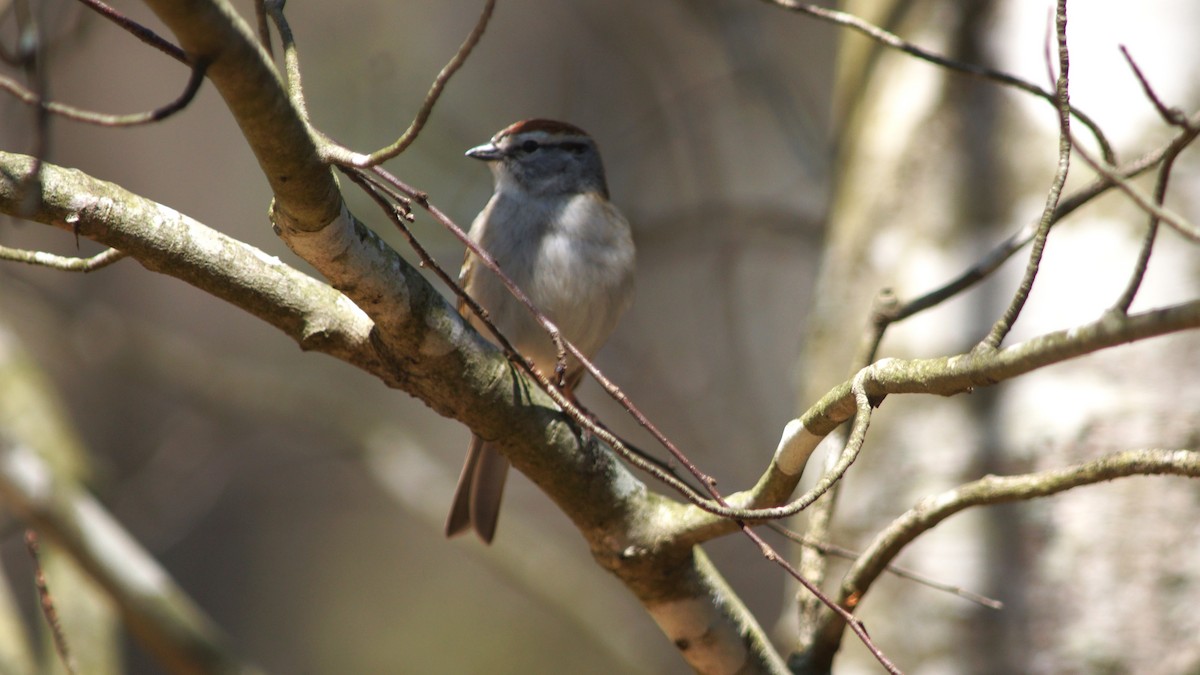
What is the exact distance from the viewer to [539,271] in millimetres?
3305

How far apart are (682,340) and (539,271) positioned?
396 centimetres

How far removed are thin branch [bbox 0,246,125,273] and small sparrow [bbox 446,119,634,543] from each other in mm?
1571

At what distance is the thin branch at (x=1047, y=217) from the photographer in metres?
1.32

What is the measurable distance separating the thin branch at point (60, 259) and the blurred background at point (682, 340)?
179cm

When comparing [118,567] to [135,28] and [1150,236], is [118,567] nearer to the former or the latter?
[135,28]

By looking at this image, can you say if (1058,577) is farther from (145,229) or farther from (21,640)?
(21,640)

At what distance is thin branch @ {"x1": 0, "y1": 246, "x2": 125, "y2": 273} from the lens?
1.64 metres

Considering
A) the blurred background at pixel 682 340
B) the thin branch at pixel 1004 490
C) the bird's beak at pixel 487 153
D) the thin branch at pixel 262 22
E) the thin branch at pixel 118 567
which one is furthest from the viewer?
the bird's beak at pixel 487 153

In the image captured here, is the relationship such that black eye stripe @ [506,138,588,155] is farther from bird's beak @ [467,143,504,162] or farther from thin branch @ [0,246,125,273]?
thin branch @ [0,246,125,273]

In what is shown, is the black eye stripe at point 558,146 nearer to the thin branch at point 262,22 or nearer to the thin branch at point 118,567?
the thin branch at point 118,567

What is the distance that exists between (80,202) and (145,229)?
0.30 feet

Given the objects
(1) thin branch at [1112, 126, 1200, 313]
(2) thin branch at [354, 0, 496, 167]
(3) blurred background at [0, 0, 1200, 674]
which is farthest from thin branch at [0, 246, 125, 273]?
(3) blurred background at [0, 0, 1200, 674]

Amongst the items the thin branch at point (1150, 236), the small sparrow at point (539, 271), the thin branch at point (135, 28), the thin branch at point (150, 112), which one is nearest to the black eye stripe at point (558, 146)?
the small sparrow at point (539, 271)

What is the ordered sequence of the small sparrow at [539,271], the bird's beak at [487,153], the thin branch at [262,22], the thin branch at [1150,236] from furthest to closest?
1. the bird's beak at [487,153]
2. the small sparrow at [539,271]
3. the thin branch at [262,22]
4. the thin branch at [1150,236]
